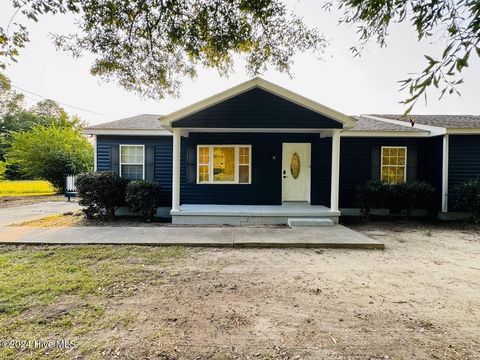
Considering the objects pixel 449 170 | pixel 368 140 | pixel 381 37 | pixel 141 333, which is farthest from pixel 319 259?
pixel 449 170

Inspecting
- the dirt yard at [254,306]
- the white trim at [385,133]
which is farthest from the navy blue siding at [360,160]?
the dirt yard at [254,306]

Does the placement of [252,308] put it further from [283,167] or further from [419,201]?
[419,201]

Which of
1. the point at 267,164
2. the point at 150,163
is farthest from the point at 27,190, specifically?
the point at 267,164

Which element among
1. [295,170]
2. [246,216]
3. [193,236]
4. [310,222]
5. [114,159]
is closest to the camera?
[193,236]

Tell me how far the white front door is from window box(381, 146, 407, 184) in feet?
8.75

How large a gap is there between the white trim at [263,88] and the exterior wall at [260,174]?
1.80 m

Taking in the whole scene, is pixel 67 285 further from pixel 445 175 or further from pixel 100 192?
pixel 445 175

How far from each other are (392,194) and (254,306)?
7.17m

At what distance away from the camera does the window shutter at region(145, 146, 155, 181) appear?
30.1 feet

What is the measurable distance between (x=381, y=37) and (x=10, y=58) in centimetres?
539

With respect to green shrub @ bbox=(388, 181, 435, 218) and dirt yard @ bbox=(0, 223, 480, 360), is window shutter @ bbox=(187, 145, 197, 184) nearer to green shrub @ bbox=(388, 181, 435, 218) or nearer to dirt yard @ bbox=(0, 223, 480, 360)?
dirt yard @ bbox=(0, 223, 480, 360)

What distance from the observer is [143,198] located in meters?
7.96

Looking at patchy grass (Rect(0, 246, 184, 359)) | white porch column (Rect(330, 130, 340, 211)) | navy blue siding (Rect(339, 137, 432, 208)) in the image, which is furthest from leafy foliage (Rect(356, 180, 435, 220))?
patchy grass (Rect(0, 246, 184, 359))

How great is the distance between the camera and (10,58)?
3.30m
